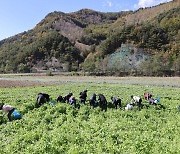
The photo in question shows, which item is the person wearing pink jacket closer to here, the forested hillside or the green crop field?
the green crop field

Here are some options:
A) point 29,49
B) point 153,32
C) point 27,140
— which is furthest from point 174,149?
point 29,49

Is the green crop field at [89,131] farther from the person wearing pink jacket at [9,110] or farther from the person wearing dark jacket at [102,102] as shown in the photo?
the person wearing dark jacket at [102,102]

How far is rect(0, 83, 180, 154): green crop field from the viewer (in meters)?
12.8

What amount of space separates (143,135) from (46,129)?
5290 mm

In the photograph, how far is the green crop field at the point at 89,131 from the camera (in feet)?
41.9

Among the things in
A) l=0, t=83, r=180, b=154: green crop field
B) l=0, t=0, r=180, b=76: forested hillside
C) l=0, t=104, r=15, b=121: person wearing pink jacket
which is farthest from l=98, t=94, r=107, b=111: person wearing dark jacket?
l=0, t=0, r=180, b=76: forested hillside

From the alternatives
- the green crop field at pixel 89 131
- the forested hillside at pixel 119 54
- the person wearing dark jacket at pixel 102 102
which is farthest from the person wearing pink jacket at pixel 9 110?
the forested hillside at pixel 119 54

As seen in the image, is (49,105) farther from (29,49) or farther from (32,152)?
(29,49)

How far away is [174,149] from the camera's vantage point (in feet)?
39.7

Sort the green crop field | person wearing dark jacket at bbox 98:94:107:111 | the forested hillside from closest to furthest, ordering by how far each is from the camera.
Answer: the green crop field, person wearing dark jacket at bbox 98:94:107:111, the forested hillside

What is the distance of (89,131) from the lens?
15820 millimetres

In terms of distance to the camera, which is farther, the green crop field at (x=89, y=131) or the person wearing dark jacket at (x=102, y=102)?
the person wearing dark jacket at (x=102, y=102)

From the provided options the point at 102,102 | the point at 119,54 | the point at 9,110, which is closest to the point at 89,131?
the point at 9,110

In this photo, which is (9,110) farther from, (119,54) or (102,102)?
(119,54)
